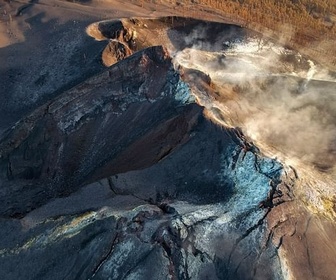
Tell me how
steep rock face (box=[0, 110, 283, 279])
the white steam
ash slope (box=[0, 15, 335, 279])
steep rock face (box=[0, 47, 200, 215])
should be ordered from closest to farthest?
1. steep rock face (box=[0, 110, 283, 279])
2. ash slope (box=[0, 15, 335, 279])
3. steep rock face (box=[0, 47, 200, 215])
4. the white steam

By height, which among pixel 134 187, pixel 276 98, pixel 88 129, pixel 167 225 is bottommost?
pixel 276 98

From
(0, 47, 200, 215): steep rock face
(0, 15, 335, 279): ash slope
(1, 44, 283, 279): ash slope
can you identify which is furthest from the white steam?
(1, 44, 283, 279): ash slope

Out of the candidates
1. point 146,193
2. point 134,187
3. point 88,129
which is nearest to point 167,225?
point 146,193

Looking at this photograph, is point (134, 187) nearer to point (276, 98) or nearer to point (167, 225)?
point (167, 225)

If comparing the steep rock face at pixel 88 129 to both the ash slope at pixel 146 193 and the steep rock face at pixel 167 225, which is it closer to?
the ash slope at pixel 146 193

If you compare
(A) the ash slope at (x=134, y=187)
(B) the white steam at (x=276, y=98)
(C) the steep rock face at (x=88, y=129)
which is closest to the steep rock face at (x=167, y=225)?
(A) the ash slope at (x=134, y=187)

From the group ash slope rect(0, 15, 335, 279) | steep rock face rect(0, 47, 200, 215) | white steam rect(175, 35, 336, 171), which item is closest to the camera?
ash slope rect(0, 15, 335, 279)

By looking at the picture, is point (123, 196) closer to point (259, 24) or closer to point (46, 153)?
point (46, 153)

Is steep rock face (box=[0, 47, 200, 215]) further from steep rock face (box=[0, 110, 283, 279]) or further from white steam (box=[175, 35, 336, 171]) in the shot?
steep rock face (box=[0, 110, 283, 279])
